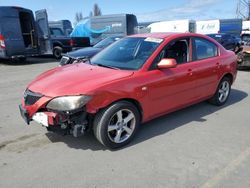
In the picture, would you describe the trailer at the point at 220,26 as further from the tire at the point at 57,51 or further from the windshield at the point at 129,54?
the windshield at the point at 129,54

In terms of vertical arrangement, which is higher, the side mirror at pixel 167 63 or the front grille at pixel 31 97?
the side mirror at pixel 167 63

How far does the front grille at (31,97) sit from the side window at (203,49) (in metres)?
2.87

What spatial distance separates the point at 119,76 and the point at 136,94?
14.3 inches

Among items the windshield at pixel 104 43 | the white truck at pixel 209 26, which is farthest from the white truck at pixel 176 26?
the windshield at pixel 104 43

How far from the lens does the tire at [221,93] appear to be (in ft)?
19.0

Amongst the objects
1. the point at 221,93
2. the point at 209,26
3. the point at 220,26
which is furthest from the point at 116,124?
the point at 209,26

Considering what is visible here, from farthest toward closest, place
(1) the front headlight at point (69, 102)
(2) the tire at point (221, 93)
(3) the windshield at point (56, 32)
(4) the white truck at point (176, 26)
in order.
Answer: (4) the white truck at point (176, 26) < (3) the windshield at point (56, 32) < (2) the tire at point (221, 93) < (1) the front headlight at point (69, 102)

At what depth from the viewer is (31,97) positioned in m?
3.85

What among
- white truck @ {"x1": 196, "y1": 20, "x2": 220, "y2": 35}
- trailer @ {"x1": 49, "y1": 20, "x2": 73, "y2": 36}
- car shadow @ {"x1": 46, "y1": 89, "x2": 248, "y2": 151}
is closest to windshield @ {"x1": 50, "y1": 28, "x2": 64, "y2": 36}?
trailer @ {"x1": 49, "y1": 20, "x2": 73, "y2": 36}

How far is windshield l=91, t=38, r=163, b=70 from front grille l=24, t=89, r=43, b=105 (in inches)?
49.3

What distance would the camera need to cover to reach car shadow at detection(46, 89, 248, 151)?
4.09 metres

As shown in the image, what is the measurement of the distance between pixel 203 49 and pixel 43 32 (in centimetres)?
1142

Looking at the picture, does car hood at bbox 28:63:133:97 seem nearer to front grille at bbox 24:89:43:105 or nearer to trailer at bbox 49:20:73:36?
front grille at bbox 24:89:43:105

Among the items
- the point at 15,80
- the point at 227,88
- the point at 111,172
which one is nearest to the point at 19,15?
the point at 15,80
